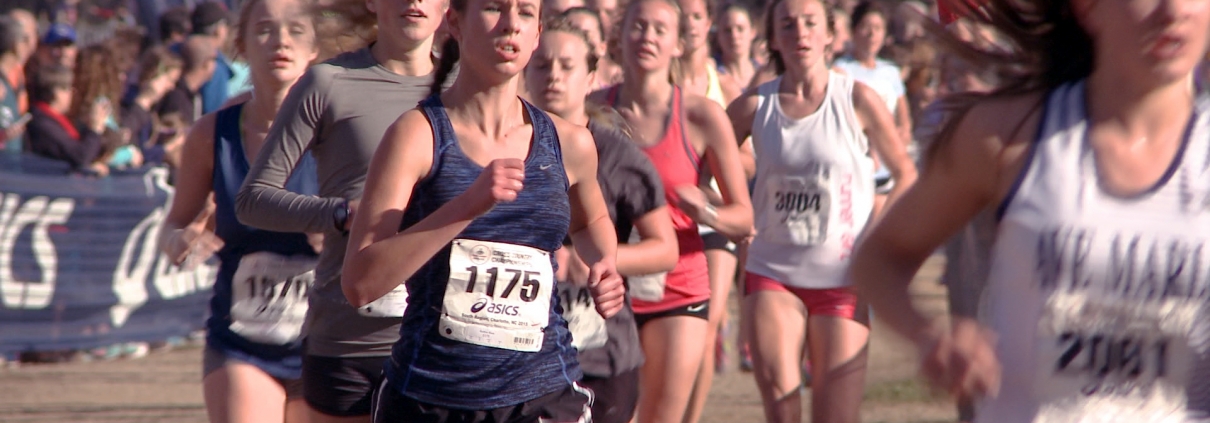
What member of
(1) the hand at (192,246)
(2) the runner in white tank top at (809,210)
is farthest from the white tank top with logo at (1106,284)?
(2) the runner in white tank top at (809,210)

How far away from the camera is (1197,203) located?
7.55 feet

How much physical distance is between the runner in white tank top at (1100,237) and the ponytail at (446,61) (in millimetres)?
1475

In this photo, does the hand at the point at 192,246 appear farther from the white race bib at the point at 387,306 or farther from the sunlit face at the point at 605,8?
the sunlit face at the point at 605,8

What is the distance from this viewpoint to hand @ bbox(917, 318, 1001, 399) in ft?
7.38

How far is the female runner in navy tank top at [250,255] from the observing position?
4176mm

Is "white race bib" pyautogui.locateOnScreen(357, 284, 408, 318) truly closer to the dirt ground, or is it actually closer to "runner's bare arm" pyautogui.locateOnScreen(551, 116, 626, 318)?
"runner's bare arm" pyautogui.locateOnScreen(551, 116, 626, 318)

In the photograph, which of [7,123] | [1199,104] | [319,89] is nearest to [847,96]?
[319,89]

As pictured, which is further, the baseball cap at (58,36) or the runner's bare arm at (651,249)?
the baseball cap at (58,36)

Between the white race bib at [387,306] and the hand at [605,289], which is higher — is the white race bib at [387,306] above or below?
below

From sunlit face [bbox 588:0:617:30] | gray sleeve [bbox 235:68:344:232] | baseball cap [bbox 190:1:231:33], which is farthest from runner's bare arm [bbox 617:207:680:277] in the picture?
baseball cap [bbox 190:1:231:33]

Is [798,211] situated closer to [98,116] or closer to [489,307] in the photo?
[489,307]

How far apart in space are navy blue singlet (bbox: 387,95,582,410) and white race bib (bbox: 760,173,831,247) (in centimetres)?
292

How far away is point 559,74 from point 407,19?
869mm

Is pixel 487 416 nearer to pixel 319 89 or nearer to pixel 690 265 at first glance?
pixel 319 89
